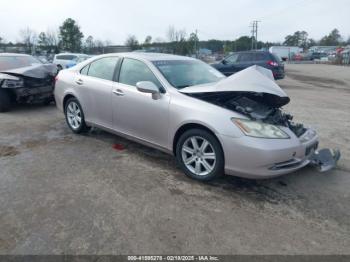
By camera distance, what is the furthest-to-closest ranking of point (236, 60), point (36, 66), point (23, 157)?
point (236, 60) < point (36, 66) < point (23, 157)

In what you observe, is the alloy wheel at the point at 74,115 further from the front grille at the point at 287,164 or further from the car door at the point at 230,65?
the car door at the point at 230,65

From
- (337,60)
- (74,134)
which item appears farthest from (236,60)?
(337,60)

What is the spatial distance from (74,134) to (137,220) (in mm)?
3236

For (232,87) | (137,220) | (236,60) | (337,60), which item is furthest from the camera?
(337,60)

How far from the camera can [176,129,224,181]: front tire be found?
345 cm

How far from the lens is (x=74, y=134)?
5609 mm

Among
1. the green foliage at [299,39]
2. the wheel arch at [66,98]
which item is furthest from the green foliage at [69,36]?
the green foliage at [299,39]

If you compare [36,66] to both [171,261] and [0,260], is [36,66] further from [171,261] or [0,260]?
[171,261]

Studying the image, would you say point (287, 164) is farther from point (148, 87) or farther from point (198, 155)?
point (148, 87)

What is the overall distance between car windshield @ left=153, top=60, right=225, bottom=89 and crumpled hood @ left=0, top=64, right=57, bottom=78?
4.45 meters

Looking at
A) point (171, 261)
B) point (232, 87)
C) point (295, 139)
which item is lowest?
point (171, 261)

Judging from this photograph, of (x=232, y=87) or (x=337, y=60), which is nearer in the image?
(x=232, y=87)

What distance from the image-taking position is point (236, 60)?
1436 centimetres

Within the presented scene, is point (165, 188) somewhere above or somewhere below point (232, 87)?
below
